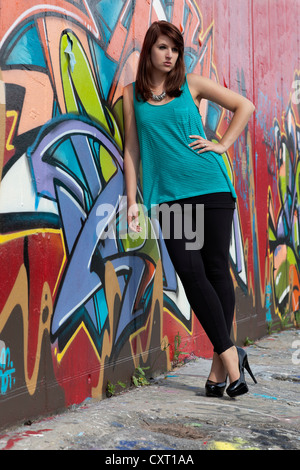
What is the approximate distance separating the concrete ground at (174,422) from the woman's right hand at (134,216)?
2.85 ft

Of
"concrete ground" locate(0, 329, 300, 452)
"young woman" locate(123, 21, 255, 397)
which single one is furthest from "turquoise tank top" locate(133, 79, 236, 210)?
"concrete ground" locate(0, 329, 300, 452)

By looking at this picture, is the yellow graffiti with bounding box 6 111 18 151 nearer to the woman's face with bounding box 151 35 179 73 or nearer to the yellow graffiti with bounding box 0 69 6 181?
the yellow graffiti with bounding box 0 69 6 181

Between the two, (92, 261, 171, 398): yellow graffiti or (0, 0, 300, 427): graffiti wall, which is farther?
(92, 261, 171, 398): yellow graffiti

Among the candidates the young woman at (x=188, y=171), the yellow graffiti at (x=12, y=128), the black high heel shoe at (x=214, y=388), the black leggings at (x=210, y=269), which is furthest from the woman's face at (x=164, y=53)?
the black high heel shoe at (x=214, y=388)

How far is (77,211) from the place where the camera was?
10.2 ft

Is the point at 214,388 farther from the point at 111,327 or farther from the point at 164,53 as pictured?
the point at 164,53

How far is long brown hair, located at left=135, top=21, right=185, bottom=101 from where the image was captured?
131 inches

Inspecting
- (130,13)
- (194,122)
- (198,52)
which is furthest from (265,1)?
(194,122)

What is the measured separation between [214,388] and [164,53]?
1.73 m

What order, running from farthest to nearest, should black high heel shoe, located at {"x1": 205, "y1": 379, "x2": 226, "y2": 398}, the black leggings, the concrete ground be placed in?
black high heel shoe, located at {"x1": 205, "y1": 379, "x2": 226, "y2": 398}
the black leggings
the concrete ground

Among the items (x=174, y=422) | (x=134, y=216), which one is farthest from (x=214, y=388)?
(x=134, y=216)

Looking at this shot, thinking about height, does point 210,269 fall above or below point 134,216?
below

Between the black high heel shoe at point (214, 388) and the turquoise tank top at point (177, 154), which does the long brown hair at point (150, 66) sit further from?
the black high heel shoe at point (214, 388)

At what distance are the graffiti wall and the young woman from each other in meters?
0.18
